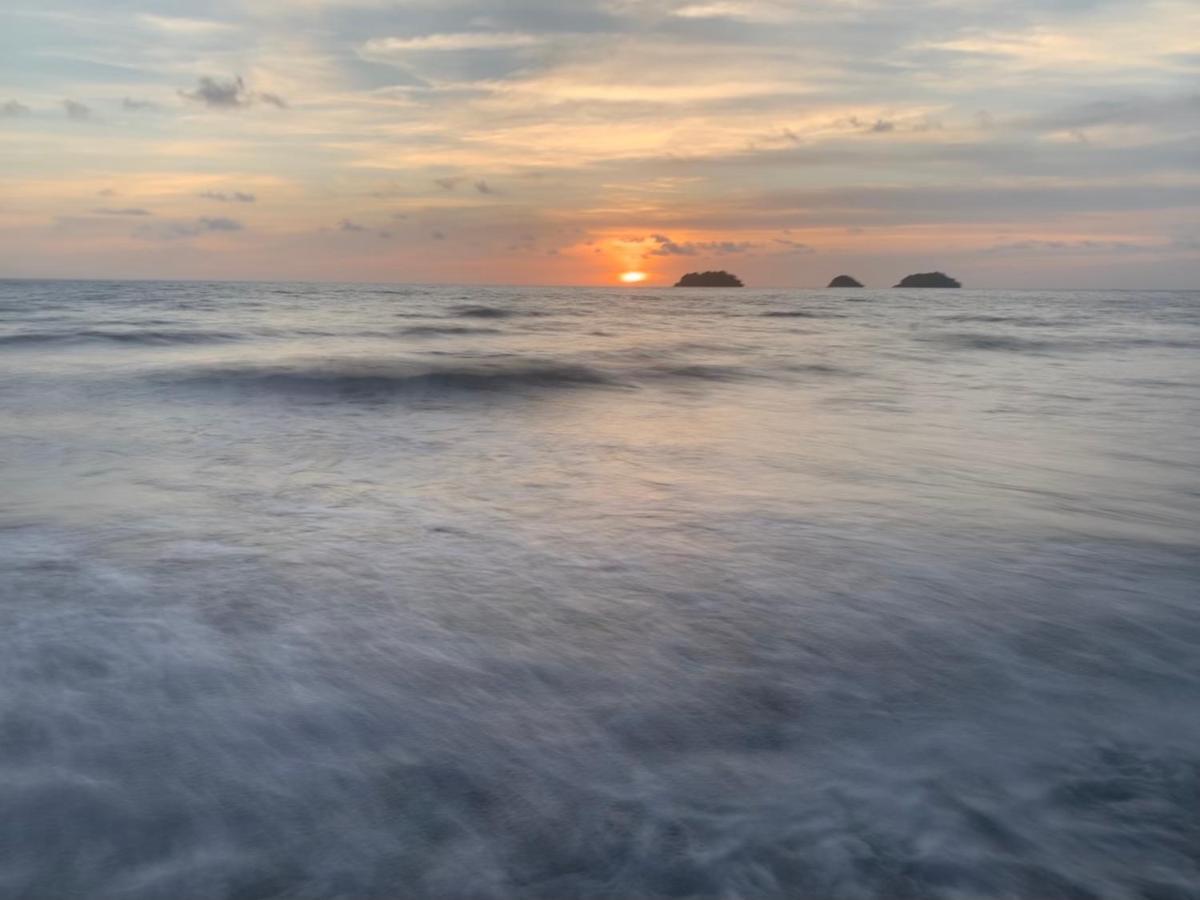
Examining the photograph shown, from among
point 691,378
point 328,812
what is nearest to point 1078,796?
point 328,812

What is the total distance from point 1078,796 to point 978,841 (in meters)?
0.41

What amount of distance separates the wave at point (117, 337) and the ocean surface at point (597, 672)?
46.9 ft

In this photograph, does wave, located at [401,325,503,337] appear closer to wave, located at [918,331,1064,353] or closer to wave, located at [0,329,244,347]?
wave, located at [0,329,244,347]

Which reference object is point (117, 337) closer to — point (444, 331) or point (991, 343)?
point (444, 331)

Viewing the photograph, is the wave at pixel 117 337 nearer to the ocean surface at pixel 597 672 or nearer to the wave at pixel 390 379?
the wave at pixel 390 379

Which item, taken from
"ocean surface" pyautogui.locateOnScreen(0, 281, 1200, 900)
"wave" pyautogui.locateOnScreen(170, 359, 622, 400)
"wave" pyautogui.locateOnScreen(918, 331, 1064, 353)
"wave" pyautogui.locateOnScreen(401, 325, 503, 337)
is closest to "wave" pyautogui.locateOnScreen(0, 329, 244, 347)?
"wave" pyautogui.locateOnScreen(401, 325, 503, 337)

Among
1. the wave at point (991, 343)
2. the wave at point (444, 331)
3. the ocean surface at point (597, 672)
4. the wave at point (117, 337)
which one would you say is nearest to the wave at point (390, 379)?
the ocean surface at point (597, 672)

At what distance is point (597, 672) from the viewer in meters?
3.26

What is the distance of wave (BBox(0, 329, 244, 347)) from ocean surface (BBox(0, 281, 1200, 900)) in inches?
563

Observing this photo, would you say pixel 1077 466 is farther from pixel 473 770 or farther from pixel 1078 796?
pixel 473 770

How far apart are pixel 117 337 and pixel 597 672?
71.9 feet

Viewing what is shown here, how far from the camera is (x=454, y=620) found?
376cm

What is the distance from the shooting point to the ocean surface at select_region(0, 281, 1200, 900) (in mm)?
2234

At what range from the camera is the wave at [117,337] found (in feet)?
66.8
